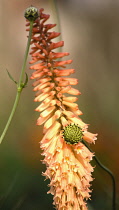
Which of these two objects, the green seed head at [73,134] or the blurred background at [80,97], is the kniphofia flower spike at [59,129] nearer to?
the green seed head at [73,134]

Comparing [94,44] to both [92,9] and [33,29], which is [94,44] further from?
[33,29]

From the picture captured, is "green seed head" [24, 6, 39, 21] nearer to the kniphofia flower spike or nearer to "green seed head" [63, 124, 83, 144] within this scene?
the kniphofia flower spike

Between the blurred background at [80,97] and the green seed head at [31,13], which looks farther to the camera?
the blurred background at [80,97]

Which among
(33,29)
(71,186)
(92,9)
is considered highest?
(92,9)

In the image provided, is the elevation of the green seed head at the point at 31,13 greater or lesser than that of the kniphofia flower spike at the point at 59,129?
greater

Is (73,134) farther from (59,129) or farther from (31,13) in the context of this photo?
(31,13)

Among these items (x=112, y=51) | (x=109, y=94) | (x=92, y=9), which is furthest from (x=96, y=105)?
(x=92, y=9)

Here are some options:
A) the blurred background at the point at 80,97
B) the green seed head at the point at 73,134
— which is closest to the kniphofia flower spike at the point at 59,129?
the green seed head at the point at 73,134
